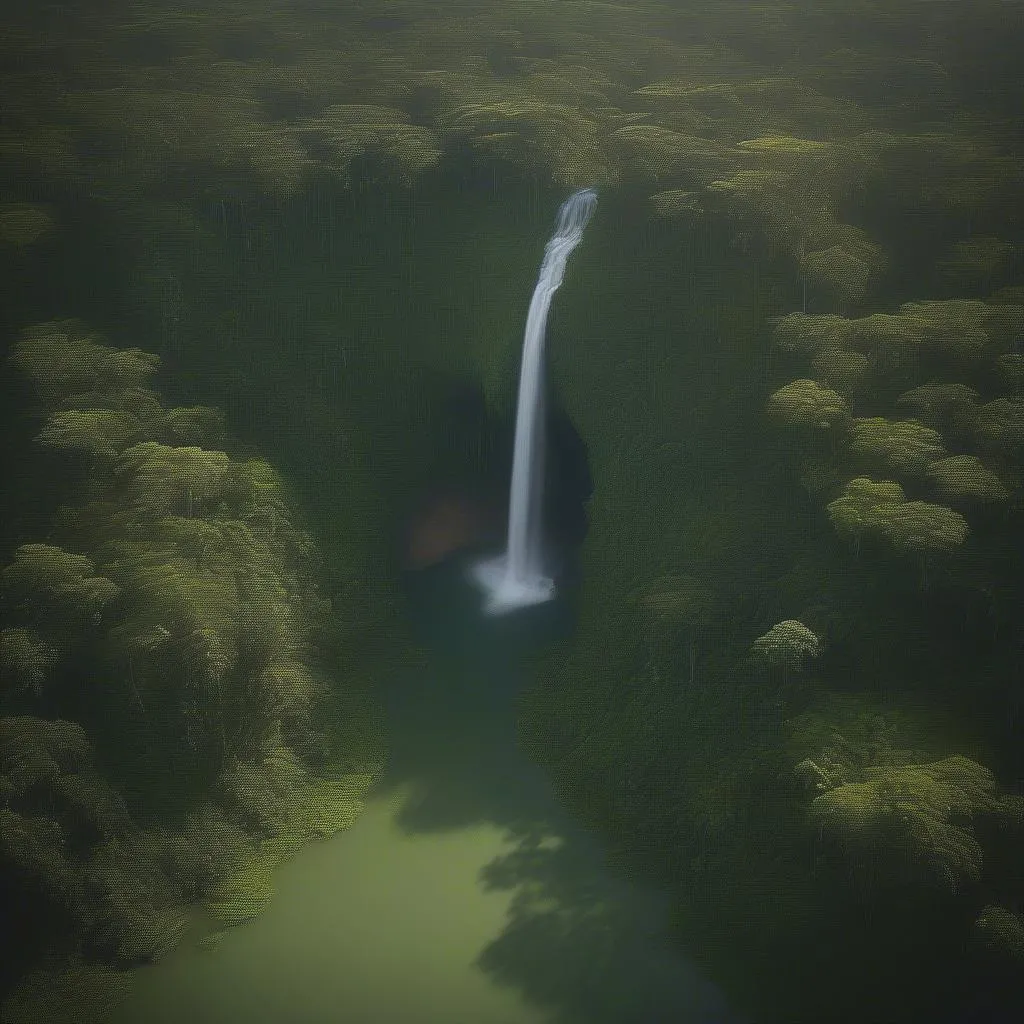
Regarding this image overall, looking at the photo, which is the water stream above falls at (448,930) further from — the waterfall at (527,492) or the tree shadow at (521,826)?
the waterfall at (527,492)

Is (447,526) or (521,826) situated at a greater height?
(447,526)

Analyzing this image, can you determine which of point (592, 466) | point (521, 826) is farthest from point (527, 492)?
point (521, 826)

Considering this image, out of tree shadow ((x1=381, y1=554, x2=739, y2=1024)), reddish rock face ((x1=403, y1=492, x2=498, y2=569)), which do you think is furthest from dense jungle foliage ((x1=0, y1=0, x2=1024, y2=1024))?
reddish rock face ((x1=403, y1=492, x2=498, y2=569))

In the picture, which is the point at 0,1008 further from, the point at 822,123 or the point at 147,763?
the point at 822,123

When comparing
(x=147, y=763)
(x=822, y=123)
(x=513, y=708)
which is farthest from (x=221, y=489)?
(x=822, y=123)

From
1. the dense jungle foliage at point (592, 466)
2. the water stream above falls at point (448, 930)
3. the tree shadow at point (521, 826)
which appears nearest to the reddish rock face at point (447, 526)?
the tree shadow at point (521, 826)

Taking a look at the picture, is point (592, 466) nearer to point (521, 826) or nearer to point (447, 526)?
point (447, 526)

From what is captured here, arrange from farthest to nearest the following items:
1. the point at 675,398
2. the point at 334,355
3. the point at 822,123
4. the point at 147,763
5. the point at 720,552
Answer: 1. the point at 822,123
2. the point at 334,355
3. the point at 675,398
4. the point at 720,552
5. the point at 147,763
